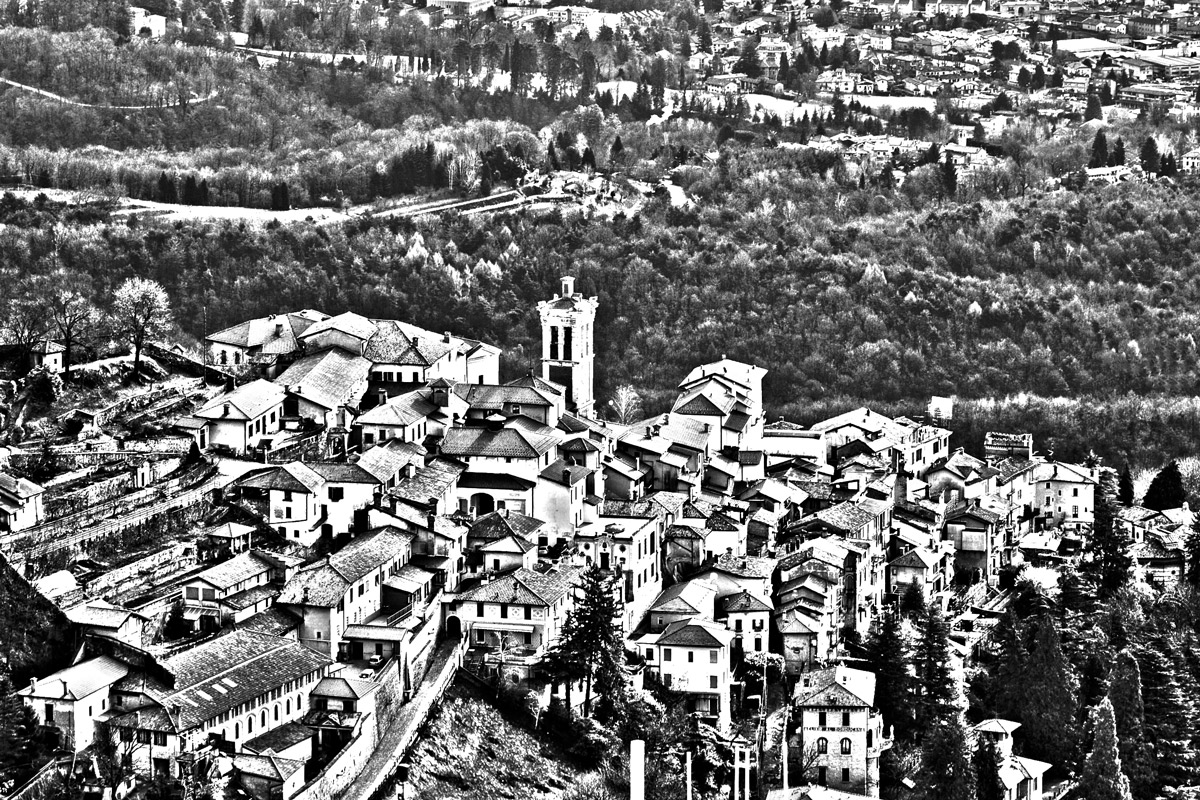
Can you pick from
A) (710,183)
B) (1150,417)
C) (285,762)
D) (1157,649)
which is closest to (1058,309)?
(1150,417)

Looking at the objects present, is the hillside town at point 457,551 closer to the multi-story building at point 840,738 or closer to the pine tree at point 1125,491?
the multi-story building at point 840,738

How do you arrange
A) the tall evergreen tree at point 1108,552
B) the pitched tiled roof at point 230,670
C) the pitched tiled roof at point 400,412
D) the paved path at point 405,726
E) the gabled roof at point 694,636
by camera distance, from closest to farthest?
the pitched tiled roof at point 230,670, the paved path at point 405,726, the gabled roof at point 694,636, the pitched tiled roof at point 400,412, the tall evergreen tree at point 1108,552

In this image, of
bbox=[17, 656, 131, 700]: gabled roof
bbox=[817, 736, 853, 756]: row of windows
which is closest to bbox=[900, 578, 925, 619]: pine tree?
bbox=[817, 736, 853, 756]: row of windows

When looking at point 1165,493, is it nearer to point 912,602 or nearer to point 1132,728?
point 912,602

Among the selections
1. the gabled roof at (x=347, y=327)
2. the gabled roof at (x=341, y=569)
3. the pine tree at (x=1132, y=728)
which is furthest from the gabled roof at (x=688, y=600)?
the gabled roof at (x=347, y=327)

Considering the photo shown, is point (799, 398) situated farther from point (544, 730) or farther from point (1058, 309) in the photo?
point (544, 730)

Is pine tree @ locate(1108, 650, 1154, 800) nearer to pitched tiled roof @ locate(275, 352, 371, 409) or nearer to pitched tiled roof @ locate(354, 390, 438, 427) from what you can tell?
pitched tiled roof @ locate(354, 390, 438, 427)

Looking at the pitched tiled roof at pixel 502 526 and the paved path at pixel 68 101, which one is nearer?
the pitched tiled roof at pixel 502 526
